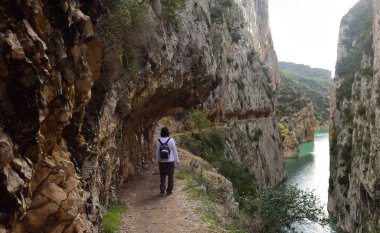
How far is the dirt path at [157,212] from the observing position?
9.49m

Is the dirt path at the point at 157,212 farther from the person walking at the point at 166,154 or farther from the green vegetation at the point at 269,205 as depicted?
the person walking at the point at 166,154

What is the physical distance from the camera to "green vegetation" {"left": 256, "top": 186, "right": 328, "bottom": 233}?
1517cm

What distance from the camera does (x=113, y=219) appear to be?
983 cm

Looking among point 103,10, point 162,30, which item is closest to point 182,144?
point 162,30

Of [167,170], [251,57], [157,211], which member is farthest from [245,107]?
[157,211]

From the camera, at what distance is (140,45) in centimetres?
1162

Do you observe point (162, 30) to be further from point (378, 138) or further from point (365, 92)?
point (365, 92)

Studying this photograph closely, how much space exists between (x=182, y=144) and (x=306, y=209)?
14.8 metres

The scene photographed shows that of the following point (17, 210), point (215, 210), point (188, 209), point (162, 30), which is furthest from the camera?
point (162, 30)

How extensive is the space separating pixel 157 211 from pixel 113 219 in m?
1.23

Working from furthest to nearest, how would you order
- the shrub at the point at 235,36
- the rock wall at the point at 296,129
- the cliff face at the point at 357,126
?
1. the rock wall at the point at 296,129
2. the shrub at the point at 235,36
3. the cliff face at the point at 357,126

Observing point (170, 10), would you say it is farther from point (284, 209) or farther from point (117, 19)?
point (284, 209)

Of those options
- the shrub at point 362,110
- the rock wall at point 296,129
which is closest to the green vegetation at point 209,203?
the shrub at point 362,110

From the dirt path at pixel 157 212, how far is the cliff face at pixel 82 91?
75 cm
